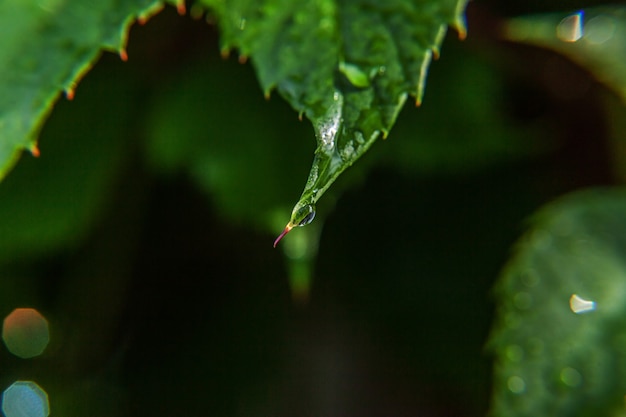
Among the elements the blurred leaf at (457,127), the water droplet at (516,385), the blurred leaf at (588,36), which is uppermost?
the blurred leaf at (588,36)

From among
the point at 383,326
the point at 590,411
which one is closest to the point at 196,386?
the point at 383,326

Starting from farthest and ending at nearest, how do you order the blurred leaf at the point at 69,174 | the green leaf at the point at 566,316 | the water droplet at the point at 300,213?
the blurred leaf at the point at 69,174 → the green leaf at the point at 566,316 → the water droplet at the point at 300,213

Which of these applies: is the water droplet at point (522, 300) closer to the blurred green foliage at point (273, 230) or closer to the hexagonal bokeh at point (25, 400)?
the blurred green foliage at point (273, 230)

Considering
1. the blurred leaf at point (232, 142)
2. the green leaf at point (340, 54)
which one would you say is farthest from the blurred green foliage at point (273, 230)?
the green leaf at point (340, 54)

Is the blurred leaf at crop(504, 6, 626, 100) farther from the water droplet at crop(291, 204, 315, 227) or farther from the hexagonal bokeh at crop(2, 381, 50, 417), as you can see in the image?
the hexagonal bokeh at crop(2, 381, 50, 417)

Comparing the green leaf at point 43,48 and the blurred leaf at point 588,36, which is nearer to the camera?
the green leaf at point 43,48

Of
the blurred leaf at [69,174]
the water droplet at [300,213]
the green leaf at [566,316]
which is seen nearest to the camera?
the water droplet at [300,213]

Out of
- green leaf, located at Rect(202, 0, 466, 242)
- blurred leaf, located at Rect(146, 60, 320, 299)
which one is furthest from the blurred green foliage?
green leaf, located at Rect(202, 0, 466, 242)

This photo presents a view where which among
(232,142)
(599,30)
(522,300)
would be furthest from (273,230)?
(599,30)
